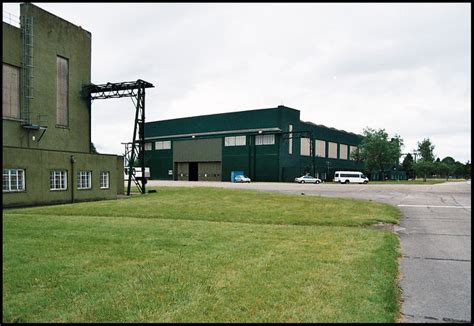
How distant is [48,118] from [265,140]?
42.3 metres

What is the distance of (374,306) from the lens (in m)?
4.94

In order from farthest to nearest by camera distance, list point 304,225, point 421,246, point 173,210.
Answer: point 173,210
point 304,225
point 421,246

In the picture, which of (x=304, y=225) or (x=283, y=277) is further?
(x=304, y=225)

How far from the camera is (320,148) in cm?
7575

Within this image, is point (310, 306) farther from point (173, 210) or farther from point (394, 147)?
point (394, 147)

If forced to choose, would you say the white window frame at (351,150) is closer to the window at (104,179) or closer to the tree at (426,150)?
the tree at (426,150)

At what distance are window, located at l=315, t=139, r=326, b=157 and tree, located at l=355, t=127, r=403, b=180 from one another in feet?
28.6

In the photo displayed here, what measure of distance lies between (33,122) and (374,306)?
2743 centimetres

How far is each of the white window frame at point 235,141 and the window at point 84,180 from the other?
145ft

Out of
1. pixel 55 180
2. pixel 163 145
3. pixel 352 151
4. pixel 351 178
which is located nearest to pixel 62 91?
pixel 55 180

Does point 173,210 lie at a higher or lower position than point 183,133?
lower

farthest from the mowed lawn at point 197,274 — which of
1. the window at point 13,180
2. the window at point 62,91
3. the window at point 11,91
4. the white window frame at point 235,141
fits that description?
the white window frame at point 235,141

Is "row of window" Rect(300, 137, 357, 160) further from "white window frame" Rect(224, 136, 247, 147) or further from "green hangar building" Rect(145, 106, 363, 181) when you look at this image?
"white window frame" Rect(224, 136, 247, 147)

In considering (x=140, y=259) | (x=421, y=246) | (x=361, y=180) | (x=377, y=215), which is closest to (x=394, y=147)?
(x=361, y=180)
